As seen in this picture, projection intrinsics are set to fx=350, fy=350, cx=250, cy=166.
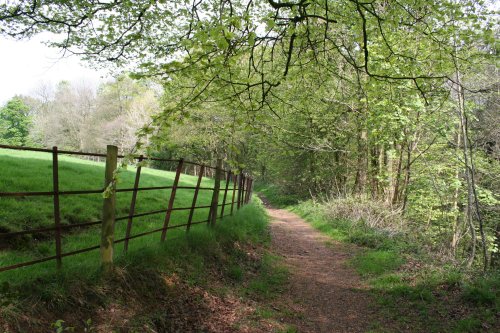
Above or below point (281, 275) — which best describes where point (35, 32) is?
above

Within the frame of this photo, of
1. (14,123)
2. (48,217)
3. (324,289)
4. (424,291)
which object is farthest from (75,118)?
(424,291)

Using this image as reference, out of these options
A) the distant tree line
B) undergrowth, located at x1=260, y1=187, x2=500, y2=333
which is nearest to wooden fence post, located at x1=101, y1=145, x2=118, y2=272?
undergrowth, located at x1=260, y1=187, x2=500, y2=333

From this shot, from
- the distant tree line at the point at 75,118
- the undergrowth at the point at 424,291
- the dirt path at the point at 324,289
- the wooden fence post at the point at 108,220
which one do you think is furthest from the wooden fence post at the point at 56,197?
the distant tree line at the point at 75,118

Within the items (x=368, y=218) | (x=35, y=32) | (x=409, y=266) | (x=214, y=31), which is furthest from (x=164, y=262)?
(x=368, y=218)

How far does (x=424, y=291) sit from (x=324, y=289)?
1.91m

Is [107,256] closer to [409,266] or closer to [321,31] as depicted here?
[321,31]

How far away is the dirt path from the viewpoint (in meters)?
5.66

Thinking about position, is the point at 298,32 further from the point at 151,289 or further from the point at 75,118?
the point at 75,118

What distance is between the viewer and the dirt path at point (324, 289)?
566cm

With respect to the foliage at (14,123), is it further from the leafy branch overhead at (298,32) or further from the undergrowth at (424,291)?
the undergrowth at (424,291)

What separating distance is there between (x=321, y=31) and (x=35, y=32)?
7.40m

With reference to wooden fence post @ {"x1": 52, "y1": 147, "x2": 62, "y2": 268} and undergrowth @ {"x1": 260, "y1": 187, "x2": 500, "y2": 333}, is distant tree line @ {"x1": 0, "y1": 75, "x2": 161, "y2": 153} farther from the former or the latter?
wooden fence post @ {"x1": 52, "y1": 147, "x2": 62, "y2": 268}

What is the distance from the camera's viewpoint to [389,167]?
15586 mm

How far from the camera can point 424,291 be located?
20.5ft
